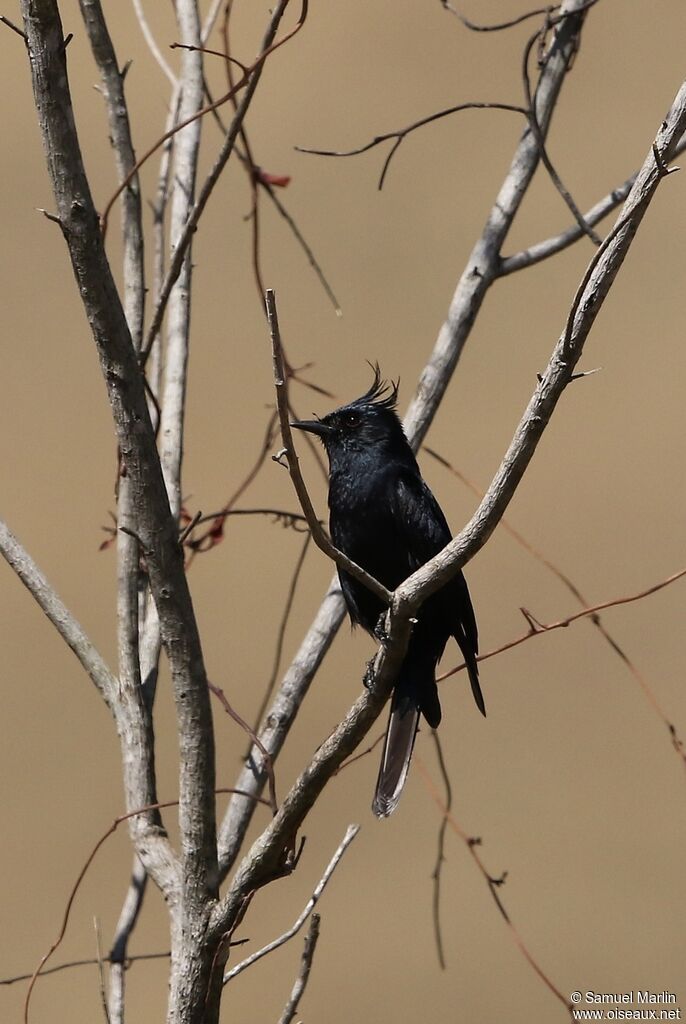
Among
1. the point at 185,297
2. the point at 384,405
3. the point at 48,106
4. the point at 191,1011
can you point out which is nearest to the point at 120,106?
the point at 185,297

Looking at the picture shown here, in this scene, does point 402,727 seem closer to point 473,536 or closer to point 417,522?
point 417,522

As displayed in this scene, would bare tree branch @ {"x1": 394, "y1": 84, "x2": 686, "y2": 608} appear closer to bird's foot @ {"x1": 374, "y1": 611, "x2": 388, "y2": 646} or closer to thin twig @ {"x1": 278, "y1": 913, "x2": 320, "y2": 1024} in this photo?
thin twig @ {"x1": 278, "y1": 913, "x2": 320, "y2": 1024}

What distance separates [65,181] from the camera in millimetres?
1873

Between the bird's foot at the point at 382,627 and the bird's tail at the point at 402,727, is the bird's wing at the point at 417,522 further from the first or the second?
the bird's foot at the point at 382,627

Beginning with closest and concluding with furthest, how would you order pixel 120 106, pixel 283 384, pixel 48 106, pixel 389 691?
pixel 283 384
pixel 48 106
pixel 389 691
pixel 120 106

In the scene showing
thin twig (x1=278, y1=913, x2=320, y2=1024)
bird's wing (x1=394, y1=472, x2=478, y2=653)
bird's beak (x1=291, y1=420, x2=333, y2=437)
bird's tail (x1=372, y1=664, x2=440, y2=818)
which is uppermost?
bird's beak (x1=291, y1=420, x2=333, y2=437)

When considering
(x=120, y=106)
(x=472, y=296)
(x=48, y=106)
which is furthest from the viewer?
(x=472, y=296)

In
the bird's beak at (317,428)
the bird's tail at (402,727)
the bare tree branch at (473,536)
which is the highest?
the bird's beak at (317,428)

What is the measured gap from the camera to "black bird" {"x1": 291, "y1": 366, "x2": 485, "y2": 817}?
308 centimetres

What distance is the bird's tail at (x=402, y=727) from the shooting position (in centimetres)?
282

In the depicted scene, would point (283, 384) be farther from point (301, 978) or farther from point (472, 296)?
point (472, 296)

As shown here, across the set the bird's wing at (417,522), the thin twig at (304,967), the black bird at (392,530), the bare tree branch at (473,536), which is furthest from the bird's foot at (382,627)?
the thin twig at (304,967)

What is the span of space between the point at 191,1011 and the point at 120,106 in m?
1.84

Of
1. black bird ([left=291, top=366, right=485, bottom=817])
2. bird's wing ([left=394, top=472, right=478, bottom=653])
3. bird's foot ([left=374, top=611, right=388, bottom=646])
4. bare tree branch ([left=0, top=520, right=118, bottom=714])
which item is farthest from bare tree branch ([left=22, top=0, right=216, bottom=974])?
bird's wing ([left=394, top=472, right=478, bottom=653])
